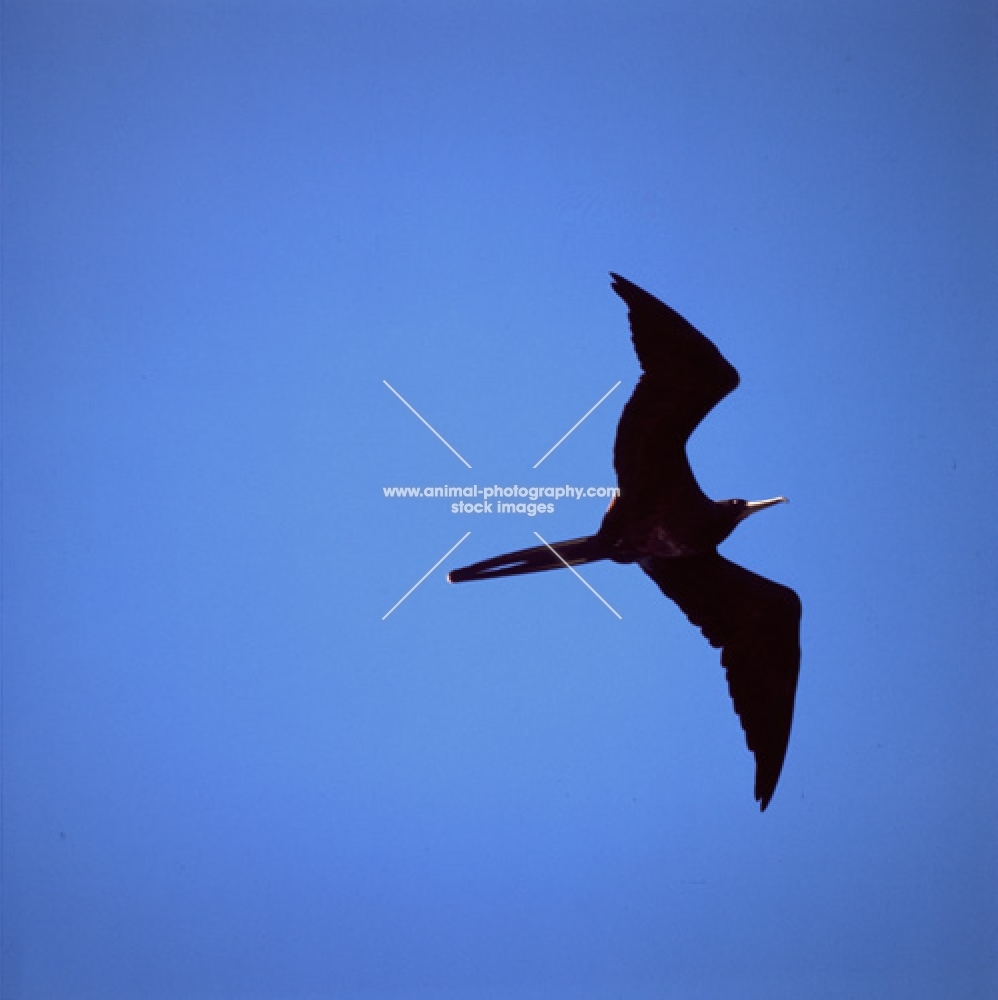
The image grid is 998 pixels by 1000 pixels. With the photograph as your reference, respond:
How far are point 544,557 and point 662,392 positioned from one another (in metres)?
0.32

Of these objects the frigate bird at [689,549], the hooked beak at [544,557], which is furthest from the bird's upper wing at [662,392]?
the hooked beak at [544,557]

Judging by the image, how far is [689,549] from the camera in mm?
1783

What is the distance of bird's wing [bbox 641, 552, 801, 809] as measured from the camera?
1802 millimetres

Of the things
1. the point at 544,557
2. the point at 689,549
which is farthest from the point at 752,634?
the point at 544,557

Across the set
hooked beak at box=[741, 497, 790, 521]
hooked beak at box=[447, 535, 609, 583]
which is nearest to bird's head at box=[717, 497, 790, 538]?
hooked beak at box=[741, 497, 790, 521]

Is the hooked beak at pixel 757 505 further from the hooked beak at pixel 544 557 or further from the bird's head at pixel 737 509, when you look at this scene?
the hooked beak at pixel 544 557

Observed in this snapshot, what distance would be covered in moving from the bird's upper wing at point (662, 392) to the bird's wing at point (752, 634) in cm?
14

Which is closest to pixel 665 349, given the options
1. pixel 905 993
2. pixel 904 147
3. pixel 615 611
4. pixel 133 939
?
pixel 615 611

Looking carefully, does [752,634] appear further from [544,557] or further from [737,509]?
[544,557]

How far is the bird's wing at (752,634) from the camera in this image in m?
1.80

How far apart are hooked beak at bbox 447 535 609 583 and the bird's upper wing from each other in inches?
4.1

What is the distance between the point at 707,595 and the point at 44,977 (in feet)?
4.16

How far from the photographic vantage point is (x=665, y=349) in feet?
5.57

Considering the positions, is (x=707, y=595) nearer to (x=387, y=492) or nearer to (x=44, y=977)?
(x=387, y=492)
